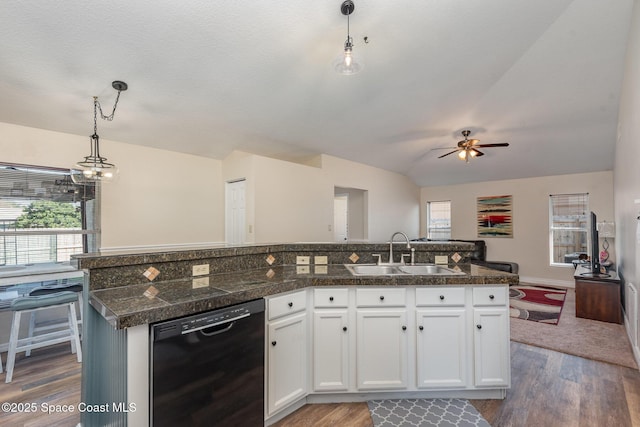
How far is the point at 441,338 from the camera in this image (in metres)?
2.16

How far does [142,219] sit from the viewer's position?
4.20 metres

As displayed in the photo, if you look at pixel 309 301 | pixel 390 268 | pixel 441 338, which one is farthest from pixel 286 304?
pixel 441 338

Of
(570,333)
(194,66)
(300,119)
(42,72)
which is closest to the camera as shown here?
(42,72)

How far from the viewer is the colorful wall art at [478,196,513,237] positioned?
6.81 meters

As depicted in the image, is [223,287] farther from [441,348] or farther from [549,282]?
[549,282]

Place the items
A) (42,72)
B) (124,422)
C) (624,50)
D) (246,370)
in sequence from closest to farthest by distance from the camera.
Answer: (124,422)
(246,370)
(42,72)
(624,50)

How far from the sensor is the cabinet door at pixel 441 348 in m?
2.15

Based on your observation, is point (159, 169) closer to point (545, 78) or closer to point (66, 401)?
point (66, 401)

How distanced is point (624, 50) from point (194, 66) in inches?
175

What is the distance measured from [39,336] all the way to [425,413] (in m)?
3.67

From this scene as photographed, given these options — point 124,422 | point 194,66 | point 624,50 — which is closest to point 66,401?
point 124,422

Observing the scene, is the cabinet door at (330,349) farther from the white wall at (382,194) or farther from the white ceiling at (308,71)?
the white wall at (382,194)

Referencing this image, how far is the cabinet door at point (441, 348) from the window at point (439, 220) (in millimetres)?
6023

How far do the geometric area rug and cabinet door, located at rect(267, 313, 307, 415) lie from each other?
1.82 ft
